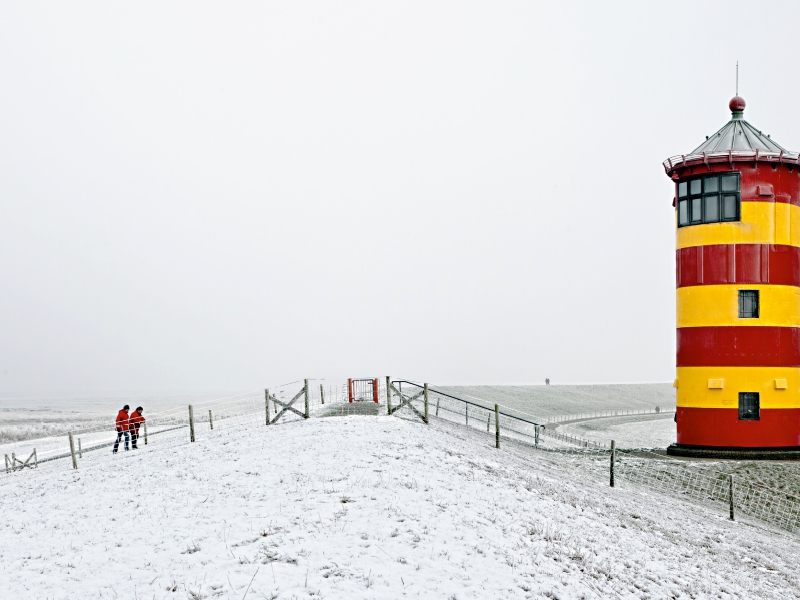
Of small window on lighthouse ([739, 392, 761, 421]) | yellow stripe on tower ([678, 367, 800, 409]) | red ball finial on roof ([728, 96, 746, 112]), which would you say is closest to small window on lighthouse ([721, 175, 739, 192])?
red ball finial on roof ([728, 96, 746, 112])

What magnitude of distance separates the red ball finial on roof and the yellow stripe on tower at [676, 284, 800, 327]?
10014 millimetres

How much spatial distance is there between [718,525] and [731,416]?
45.8 ft

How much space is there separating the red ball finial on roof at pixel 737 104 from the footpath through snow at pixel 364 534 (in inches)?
934

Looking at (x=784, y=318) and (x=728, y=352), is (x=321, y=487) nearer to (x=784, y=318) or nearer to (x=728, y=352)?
(x=728, y=352)

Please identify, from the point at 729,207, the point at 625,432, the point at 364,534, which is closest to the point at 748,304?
the point at 729,207

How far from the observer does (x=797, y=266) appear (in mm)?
33406

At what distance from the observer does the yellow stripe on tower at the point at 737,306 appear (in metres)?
32.3

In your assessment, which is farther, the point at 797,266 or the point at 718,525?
the point at 797,266

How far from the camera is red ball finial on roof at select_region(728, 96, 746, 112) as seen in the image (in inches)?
1438

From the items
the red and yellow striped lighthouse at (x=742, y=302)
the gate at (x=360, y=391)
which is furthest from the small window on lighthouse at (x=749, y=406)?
the gate at (x=360, y=391)

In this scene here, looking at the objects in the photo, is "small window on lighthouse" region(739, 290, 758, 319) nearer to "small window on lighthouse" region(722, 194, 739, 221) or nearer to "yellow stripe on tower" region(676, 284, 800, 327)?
"yellow stripe on tower" region(676, 284, 800, 327)

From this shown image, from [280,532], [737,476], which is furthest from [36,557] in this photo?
[737,476]

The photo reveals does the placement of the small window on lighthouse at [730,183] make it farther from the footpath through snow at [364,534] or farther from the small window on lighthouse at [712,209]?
the footpath through snow at [364,534]

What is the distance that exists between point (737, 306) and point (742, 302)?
37 centimetres
